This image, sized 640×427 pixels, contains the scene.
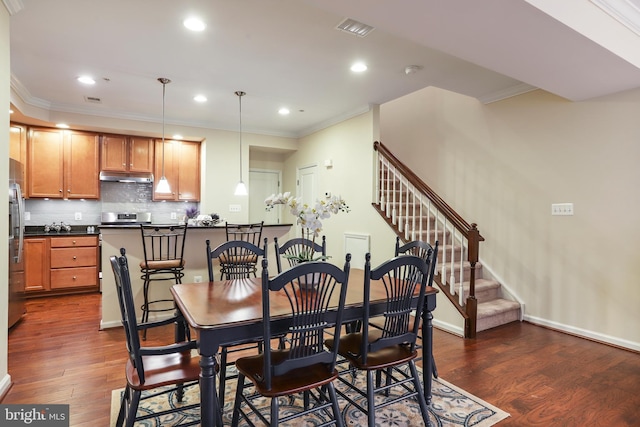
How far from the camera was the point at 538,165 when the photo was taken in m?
3.92

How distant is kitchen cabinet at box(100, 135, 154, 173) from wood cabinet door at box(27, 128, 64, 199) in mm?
555

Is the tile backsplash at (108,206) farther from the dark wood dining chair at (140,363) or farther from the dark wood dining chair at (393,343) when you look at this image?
the dark wood dining chair at (393,343)

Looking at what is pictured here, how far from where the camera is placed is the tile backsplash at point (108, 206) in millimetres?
5453

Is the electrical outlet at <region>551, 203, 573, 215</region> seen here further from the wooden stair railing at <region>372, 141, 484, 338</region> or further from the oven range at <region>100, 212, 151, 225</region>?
the oven range at <region>100, 212, 151, 225</region>

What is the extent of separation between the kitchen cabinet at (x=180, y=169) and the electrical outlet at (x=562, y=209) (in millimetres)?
5238

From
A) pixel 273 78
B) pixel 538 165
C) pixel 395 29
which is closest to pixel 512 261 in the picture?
pixel 538 165

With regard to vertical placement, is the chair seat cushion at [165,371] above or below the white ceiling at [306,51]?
below

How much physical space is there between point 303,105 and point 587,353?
417cm

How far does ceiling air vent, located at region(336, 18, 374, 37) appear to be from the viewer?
106 inches

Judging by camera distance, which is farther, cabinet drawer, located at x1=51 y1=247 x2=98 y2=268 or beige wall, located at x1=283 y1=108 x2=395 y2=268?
cabinet drawer, located at x1=51 y1=247 x2=98 y2=268

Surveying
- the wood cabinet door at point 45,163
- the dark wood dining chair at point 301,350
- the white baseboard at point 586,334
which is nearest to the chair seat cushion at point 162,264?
the dark wood dining chair at point 301,350

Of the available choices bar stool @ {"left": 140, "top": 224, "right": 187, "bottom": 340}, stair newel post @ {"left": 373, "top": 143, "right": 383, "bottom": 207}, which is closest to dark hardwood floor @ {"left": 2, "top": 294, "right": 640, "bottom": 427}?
bar stool @ {"left": 140, "top": 224, "right": 187, "bottom": 340}

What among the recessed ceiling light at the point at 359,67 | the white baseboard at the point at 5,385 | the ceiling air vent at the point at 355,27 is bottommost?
the white baseboard at the point at 5,385

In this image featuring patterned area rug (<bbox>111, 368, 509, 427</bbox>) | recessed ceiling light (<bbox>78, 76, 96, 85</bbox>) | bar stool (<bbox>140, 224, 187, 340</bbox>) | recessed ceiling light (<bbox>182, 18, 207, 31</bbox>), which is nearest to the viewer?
patterned area rug (<bbox>111, 368, 509, 427</bbox>)
